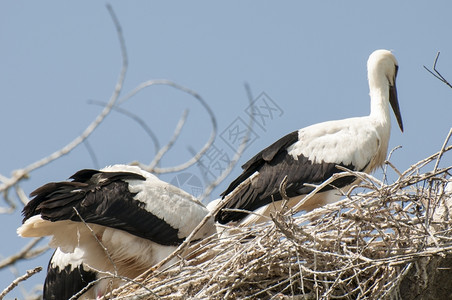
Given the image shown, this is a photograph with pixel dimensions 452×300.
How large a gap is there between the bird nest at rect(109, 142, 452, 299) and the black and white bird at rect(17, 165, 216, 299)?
4.45 ft

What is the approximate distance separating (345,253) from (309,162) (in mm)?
2529

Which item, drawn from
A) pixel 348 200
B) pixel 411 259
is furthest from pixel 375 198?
pixel 411 259

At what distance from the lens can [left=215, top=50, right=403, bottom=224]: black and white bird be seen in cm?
824

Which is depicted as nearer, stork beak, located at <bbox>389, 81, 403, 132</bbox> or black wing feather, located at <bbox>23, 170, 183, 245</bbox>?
black wing feather, located at <bbox>23, 170, 183, 245</bbox>

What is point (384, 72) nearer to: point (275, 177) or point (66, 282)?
point (275, 177)

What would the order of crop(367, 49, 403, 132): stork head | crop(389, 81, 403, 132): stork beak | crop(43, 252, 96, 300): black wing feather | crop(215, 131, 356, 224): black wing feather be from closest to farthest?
crop(215, 131, 356, 224): black wing feather < crop(43, 252, 96, 300): black wing feather < crop(367, 49, 403, 132): stork head < crop(389, 81, 403, 132): stork beak

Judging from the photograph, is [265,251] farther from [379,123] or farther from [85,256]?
[379,123]

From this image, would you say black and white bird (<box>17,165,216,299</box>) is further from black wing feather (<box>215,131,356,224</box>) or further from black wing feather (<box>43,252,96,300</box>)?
black wing feather (<box>215,131,356,224</box>)

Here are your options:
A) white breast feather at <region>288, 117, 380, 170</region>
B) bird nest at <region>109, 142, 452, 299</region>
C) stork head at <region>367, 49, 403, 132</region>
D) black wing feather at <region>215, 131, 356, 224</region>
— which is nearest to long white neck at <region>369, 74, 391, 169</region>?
stork head at <region>367, 49, 403, 132</region>

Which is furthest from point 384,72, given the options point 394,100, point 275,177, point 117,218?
point 117,218

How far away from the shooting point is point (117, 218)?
7.71 metres

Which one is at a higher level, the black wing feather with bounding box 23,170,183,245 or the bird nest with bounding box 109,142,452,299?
the black wing feather with bounding box 23,170,183,245

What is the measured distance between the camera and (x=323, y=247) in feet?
20.1

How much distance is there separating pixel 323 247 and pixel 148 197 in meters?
2.17
